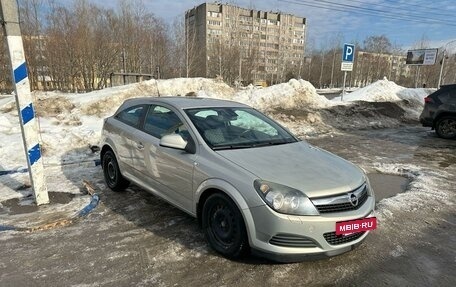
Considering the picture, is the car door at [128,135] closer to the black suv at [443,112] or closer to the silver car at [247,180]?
the silver car at [247,180]

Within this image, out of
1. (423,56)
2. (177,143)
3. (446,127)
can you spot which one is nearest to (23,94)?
(177,143)

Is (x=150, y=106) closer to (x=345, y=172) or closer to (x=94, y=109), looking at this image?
(x=345, y=172)

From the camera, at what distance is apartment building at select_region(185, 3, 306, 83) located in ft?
173

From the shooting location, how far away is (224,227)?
→ 3467mm

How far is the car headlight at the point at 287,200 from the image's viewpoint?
118 inches

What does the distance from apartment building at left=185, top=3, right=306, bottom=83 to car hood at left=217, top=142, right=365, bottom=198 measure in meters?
36.0

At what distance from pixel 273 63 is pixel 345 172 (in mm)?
78792

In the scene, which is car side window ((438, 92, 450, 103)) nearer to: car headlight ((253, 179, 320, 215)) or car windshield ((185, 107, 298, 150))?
car windshield ((185, 107, 298, 150))

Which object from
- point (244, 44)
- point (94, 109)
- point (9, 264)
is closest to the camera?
point (9, 264)

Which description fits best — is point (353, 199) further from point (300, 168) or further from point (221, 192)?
point (221, 192)

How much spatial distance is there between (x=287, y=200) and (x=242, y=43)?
56.7 meters

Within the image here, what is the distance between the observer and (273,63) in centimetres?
7944

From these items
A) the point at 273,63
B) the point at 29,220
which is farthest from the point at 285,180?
the point at 273,63

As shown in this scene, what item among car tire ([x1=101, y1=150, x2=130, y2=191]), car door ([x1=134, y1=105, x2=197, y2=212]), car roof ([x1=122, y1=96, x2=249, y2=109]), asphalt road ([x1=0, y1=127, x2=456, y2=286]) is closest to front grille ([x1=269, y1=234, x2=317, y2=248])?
asphalt road ([x1=0, y1=127, x2=456, y2=286])
